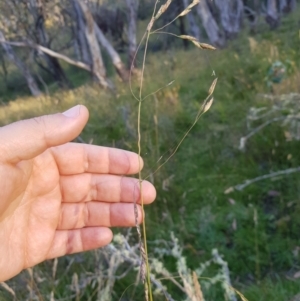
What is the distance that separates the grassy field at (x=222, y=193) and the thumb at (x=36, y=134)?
0.39 metres

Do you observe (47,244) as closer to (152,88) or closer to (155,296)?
(155,296)

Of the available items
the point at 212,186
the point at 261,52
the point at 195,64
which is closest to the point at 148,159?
the point at 212,186

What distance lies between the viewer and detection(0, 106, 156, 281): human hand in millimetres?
1752

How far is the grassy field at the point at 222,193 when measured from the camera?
2.59 m

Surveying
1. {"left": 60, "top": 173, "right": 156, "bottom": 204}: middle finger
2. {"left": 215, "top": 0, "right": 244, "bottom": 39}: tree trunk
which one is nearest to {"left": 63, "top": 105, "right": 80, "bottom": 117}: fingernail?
{"left": 60, "top": 173, "right": 156, "bottom": 204}: middle finger

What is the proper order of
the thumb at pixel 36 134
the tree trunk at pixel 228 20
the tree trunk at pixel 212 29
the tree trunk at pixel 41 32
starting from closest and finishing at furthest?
the thumb at pixel 36 134, the tree trunk at pixel 41 32, the tree trunk at pixel 212 29, the tree trunk at pixel 228 20

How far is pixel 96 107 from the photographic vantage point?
6.26 meters

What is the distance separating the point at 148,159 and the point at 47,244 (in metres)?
1.81

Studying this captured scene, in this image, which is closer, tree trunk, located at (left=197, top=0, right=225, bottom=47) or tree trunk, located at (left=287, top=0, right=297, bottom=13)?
tree trunk, located at (left=197, top=0, right=225, bottom=47)

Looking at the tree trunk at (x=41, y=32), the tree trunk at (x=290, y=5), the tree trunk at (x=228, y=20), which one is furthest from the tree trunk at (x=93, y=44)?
the tree trunk at (x=290, y=5)

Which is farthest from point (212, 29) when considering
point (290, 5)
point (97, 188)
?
point (97, 188)

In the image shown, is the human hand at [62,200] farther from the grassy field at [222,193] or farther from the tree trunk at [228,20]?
the tree trunk at [228,20]

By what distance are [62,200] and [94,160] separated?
0.21 m

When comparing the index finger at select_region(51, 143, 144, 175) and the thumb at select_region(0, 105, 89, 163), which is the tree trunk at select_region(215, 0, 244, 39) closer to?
the index finger at select_region(51, 143, 144, 175)
